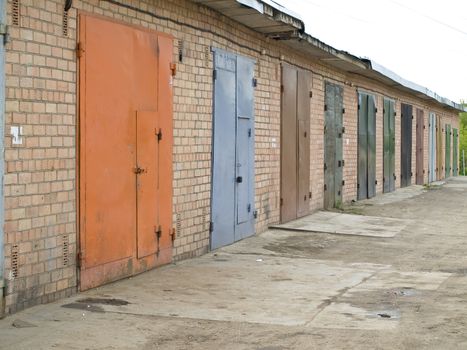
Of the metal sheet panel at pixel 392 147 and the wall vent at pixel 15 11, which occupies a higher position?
the wall vent at pixel 15 11

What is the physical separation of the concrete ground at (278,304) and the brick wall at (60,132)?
40cm

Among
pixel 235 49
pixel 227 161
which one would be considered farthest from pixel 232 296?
pixel 235 49

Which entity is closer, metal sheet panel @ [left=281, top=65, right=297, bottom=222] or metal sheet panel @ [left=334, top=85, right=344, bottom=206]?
metal sheet panel @ [left=281, top=65, right=297, bottom=222]

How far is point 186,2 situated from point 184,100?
124 centimetres

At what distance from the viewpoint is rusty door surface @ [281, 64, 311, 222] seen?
1403cm

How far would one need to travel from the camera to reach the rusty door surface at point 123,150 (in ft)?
25.3

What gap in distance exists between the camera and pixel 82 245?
759cm

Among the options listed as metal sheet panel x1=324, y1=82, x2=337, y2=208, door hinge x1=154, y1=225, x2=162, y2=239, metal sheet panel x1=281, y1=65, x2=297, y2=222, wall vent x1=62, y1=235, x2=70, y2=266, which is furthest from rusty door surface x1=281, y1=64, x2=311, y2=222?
wall vent x1=62, y1=235, x2=70, y2=266

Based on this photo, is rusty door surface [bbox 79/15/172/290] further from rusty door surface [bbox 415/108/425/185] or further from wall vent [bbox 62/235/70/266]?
rusty door surface [bbox 415/108/425/185]

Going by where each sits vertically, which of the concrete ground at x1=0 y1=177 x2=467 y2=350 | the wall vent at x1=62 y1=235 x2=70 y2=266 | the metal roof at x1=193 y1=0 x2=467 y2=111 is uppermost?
the metal roof at x1=193 y1=0 x2=467 y2=111

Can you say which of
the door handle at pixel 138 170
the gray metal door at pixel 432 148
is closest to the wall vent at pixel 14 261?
the door handle at pixel 138 170

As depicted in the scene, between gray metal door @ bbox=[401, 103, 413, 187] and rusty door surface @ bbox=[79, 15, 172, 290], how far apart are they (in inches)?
695

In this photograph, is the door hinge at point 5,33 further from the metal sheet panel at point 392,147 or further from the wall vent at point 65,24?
the metal sheet panel at point 392,147

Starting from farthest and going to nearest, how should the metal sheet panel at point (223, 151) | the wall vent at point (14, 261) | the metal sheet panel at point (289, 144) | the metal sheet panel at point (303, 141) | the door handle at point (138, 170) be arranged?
the metal sheet panel at point (303, 141), the metal sheet panel at point (289, 144), the metal sheet panel at point (223, 151), the door handle at point (138, 170), the wall vent at point (14, 261)
